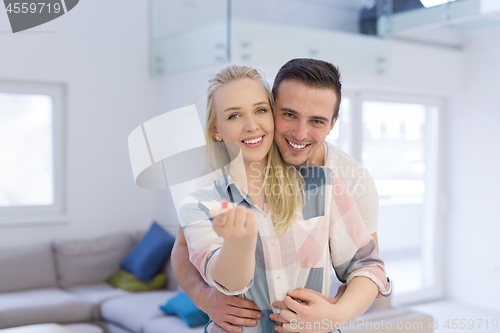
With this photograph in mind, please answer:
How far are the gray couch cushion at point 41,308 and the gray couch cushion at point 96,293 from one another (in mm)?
54

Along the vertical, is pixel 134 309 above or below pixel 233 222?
below

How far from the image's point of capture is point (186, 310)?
2906 millimetres

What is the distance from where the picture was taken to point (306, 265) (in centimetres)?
110

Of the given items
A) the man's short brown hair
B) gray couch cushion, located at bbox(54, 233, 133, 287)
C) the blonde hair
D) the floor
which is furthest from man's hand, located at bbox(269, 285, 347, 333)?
gray couch cushion, located at bbox(54, 233, 133, 287)

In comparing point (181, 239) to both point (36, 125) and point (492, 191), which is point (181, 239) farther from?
point (492, 191)

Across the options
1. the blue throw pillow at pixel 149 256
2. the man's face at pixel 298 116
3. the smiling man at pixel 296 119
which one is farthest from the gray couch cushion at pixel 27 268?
the man's face at pixel 298 116

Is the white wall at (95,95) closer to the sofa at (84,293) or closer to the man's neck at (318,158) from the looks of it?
the sofa at (84,293)

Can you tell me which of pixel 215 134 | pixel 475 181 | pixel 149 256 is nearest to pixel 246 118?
pixel 215 134

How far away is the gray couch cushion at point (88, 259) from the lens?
377 cm

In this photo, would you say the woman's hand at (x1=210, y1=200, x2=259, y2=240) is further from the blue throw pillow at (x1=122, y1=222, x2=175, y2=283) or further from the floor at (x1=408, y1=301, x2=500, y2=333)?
the floor at (x1=408, y1=301, x2=500, y2=333)

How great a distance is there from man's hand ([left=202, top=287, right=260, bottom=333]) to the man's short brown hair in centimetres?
48

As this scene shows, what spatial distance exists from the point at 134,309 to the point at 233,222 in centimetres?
269

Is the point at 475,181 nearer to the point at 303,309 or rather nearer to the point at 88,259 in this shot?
the point at 88,259

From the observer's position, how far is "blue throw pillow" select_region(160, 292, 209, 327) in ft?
9.31
